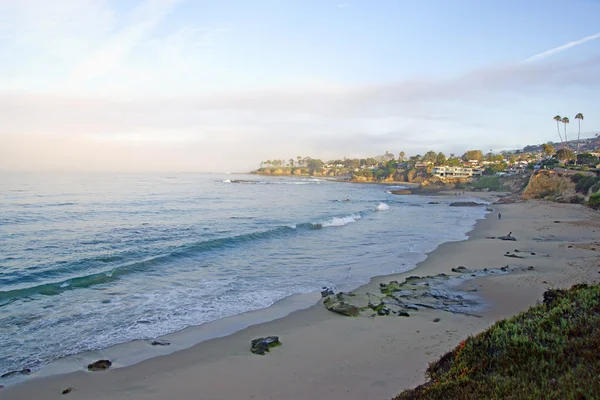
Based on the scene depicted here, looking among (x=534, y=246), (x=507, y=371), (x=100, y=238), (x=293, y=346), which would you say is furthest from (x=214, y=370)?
(x=534, y=246)

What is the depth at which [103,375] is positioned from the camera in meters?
8.41

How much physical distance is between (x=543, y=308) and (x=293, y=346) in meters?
5.67

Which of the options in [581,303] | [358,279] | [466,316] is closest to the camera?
[581,303]

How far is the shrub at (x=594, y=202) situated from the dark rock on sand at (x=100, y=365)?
47.3 meters

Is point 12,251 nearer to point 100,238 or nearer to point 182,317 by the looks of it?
point 100,238

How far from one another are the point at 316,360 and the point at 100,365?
4.94 m

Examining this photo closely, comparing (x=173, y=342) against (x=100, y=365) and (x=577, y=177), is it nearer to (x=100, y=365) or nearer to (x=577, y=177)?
(x=100, y=365)

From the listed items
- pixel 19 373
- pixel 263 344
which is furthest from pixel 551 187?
pixel 19 373

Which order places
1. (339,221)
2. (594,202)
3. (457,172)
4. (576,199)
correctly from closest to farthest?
(339,221) → (594,202) → (576,199) → (457,172)

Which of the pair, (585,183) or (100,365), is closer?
(100,365)

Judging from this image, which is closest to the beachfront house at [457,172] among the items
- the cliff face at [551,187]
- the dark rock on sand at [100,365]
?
the cliff face at [551,187]

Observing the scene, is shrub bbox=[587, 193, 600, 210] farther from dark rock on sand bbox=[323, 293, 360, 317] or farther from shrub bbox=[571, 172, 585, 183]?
dark rock on sand bbox=[323, 293, 360, 317]

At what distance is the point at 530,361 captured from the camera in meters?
5.40

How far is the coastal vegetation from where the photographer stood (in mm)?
4668
